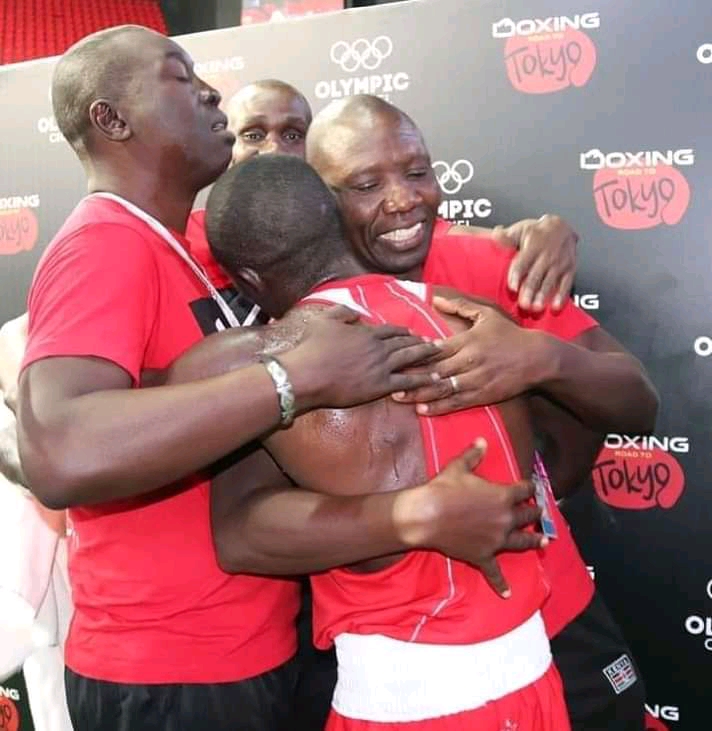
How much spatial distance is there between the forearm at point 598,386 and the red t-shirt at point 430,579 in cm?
12

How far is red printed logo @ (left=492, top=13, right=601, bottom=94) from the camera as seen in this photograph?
7.38 ft

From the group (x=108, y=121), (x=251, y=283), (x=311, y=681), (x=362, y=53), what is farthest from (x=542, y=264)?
(x=362, y=53)

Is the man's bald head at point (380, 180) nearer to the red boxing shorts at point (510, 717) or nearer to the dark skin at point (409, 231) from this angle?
the dark skin at point (409, 231)

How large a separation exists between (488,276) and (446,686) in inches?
28.8

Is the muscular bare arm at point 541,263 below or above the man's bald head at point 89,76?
below

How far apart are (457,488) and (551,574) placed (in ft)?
1.34

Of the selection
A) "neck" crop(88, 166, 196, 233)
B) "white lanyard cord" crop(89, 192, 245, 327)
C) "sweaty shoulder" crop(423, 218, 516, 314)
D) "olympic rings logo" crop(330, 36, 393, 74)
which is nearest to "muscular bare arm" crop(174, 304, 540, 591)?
"white lanyard cord" crop(89, 192, 245, 327)

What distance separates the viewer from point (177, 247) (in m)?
1.41

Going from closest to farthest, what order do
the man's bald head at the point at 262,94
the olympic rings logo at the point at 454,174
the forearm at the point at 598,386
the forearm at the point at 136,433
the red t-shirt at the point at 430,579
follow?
1. the forearm at the point at 136,433
2. the red t-shirt at the point at 430,579
3. the forearm at the point at 598,386
4. the man's bald head at the point at 262,94
5. the olympic rings logo at the point at 454,174

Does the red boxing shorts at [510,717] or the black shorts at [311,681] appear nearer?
the red boxing shorts at [510,717]

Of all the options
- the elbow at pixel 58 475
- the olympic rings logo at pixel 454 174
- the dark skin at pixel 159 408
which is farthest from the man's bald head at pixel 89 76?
the olympic rings logo at pixel 454 174

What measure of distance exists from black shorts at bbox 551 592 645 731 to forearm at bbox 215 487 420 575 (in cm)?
50

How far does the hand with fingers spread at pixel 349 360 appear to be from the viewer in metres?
1.12

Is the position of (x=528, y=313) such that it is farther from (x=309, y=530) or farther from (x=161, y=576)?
(x=161, y=576)
